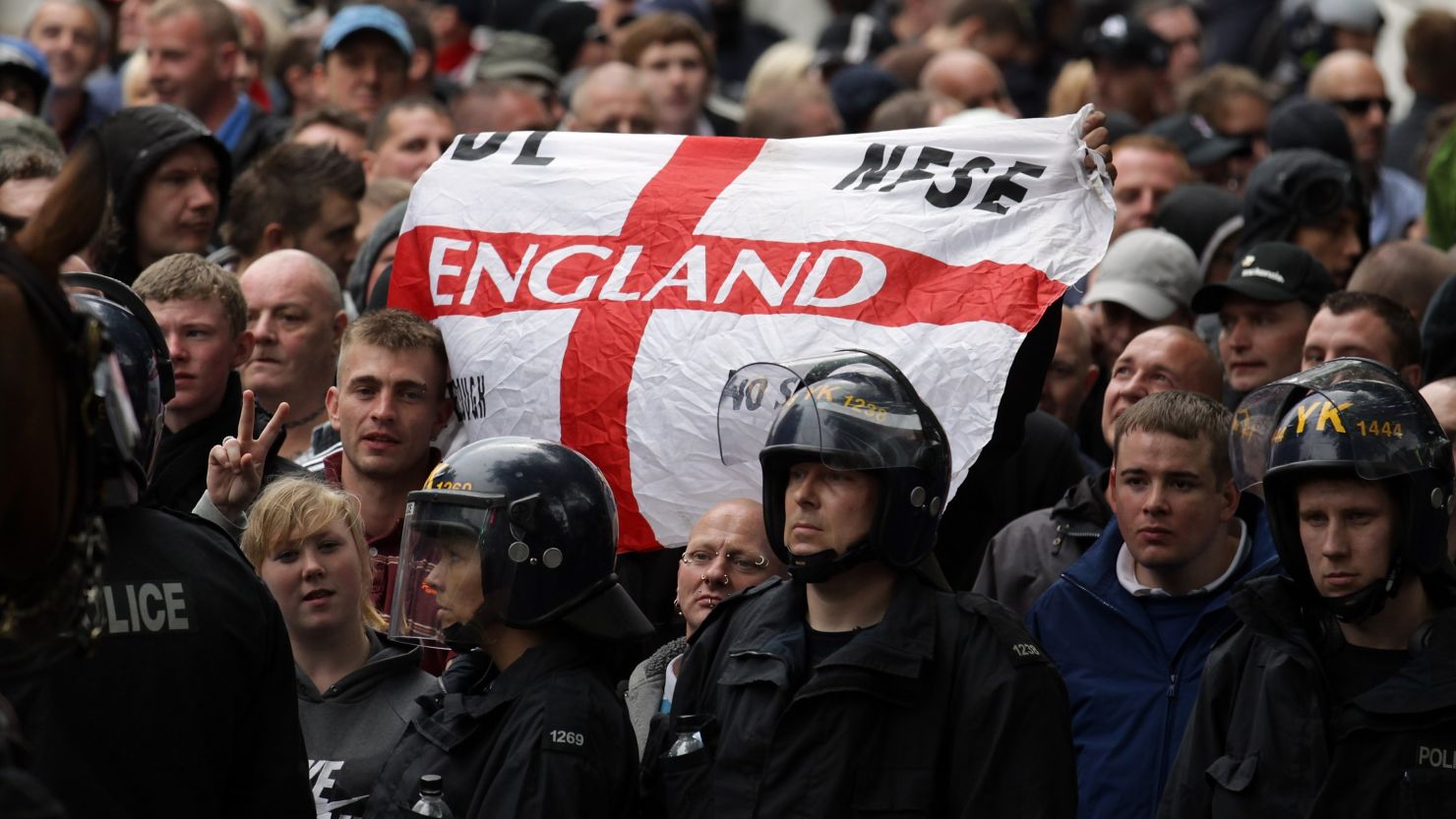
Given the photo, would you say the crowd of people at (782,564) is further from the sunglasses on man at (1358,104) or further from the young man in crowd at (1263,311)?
the sunglasses on man at (1358,104)

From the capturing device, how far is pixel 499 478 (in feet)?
16.9

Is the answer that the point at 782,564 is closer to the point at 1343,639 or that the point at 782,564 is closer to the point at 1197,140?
the point at 1343,639

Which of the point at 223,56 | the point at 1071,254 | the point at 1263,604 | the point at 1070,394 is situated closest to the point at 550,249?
the point at 1071,254

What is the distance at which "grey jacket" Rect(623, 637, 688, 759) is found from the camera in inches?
228

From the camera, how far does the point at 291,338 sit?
24.7 feet

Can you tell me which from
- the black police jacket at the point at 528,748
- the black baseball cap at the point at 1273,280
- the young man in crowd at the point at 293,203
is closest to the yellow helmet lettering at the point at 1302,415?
the black police jacket at the point at 528,748

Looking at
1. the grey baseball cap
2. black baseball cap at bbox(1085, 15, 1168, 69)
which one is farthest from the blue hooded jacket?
black baseball cap at bbox(1085, 15, 1168, 69)

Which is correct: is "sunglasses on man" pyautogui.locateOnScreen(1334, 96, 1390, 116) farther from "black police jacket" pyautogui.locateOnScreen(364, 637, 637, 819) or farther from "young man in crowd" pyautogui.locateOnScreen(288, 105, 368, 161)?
"black police jacket" pyautogui.locateOnScreen(364, 637, 637, 819)

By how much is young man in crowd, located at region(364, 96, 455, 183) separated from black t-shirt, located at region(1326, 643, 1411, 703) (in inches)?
226

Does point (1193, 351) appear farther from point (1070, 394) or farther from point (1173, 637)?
point (1173, 637)

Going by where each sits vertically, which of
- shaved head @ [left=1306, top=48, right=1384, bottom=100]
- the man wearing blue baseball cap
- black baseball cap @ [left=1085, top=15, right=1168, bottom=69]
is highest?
black baseball cap @ [left=1085, top=15, right=1168, bottom=69]

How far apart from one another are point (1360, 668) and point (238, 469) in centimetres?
311

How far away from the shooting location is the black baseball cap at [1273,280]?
780cm

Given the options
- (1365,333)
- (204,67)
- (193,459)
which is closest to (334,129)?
(204,67)
